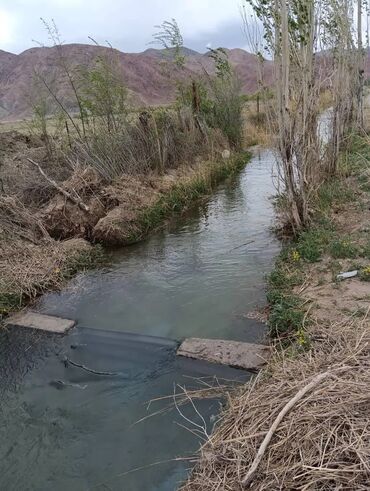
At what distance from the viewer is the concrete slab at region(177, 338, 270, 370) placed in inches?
158

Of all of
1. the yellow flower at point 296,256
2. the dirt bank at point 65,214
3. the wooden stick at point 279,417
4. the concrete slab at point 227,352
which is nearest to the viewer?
the wooden stick at point 279,417

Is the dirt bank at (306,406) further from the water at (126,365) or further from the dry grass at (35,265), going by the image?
the dry grass at (35,265)

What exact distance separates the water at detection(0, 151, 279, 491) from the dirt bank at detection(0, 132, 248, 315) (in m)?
0.40

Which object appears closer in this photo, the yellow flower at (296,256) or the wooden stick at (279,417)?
the wooden stick at (279,417)

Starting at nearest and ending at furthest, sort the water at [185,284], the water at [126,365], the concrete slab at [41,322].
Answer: the water at [126,365] → the water at [185,284] → the concrete slab at [41,322]

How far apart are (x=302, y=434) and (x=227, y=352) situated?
72.9 inches

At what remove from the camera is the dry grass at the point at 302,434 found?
2.13 m

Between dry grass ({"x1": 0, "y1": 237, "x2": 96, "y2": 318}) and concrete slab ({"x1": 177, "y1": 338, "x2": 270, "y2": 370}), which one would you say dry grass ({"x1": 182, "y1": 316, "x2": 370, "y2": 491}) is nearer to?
concrete slab ({"x1": 177, "y1": 338, "x2": 270, "y2": 370})

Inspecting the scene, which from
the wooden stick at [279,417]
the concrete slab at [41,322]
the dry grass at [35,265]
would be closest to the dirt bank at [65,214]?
the dry grass at [35,265]

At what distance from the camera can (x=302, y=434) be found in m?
2.34

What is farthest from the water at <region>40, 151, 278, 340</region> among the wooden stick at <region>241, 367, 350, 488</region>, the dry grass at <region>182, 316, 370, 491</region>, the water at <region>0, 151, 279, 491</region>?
the wooden stick at <region>241, 367, 350, 488</region>

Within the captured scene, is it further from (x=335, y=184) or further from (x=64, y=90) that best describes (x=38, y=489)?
(x=64, y=90)

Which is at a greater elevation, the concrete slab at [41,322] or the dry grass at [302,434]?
the dry grass at [302,434]

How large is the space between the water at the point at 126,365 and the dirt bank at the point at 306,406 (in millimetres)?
509
